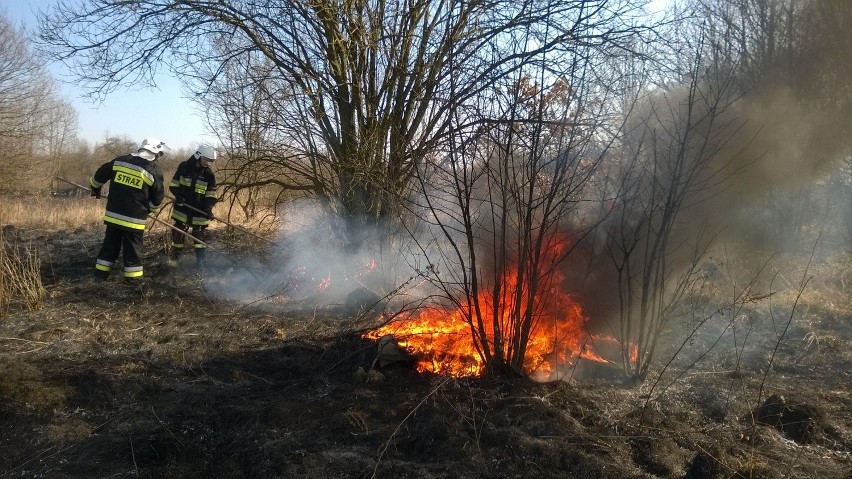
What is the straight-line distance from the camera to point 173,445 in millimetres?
3543

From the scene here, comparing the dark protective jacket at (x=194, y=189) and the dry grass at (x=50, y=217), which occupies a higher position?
the dark protective jacket at (x=194, y=189)

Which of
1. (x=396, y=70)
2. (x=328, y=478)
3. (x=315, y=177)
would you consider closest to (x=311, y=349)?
(x=328, y=478)

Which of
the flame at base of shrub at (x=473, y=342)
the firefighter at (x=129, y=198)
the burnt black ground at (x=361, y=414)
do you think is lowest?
the burnt black ground at (x=361, y=414)

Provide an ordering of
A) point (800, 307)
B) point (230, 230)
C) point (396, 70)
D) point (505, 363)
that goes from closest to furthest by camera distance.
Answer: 1. point (505, 363)
2. point (396, 70)
3. point (800, 307)
4. point (230, 230)

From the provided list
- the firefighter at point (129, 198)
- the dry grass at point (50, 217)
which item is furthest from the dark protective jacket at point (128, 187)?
the dry grass at point (50, 217)

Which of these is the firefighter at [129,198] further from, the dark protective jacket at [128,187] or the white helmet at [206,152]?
the white helmet at [206,152]

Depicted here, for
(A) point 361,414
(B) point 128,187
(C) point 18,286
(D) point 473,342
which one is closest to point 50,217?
(B) point 128,187

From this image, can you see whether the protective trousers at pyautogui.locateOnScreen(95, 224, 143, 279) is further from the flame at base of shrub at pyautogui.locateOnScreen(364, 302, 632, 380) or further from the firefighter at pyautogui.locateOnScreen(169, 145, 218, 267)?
the flame at base of shrub at pyautogui.locateOnScreen(364, 302, 632, 380)

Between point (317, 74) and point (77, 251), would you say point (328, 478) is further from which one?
point (77, 251)

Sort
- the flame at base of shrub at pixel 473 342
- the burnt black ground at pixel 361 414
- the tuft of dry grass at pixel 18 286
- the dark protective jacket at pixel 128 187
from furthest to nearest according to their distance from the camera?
the dark protective jacket at pixel 128 187 → the tuft of dry grass at pixel 18 286 → the flame at base of shrub at pixel 473 342 → the burnt black ground at pixel 361 414

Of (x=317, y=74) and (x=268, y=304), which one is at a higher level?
(x=317, y=74)

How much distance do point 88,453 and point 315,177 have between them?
16.1 ft

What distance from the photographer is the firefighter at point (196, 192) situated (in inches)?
355

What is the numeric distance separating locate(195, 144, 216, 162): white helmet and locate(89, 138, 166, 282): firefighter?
1.05 m
